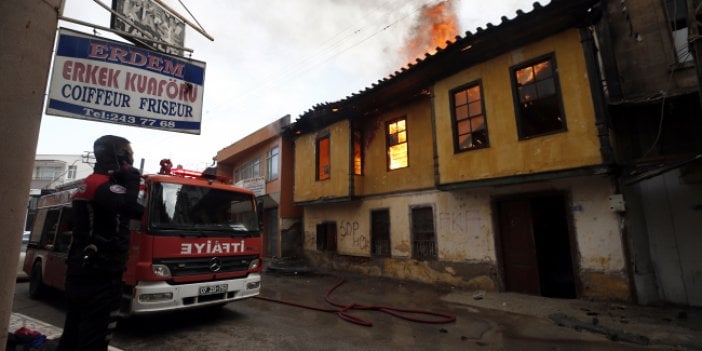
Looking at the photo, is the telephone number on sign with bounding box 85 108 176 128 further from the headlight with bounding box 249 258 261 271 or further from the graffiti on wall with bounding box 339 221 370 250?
the graffiti on wall with bounding box 339 221 370 250

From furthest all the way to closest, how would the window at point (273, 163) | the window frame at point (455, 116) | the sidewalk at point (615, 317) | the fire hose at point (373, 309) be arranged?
the window at point (273, 163) → the window frame at point (455, 116) → the fire hose at point (373, 309) → the sidewalk at point (615, 317)

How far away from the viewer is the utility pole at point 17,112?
218 centimetres

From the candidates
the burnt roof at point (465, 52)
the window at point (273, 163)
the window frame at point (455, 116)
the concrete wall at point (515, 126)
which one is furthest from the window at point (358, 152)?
the window at point (273, 163)

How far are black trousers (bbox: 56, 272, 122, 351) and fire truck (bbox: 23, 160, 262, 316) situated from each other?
48.4 inches

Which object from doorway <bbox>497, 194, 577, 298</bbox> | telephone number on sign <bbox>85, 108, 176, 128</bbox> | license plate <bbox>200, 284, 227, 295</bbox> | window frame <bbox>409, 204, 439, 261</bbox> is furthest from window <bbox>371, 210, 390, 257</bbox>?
telephone number on sign <bbox>85, 108, 176, 128</bbox>

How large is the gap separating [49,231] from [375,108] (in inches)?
390

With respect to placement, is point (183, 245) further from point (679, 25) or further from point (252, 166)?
point (252, 166)

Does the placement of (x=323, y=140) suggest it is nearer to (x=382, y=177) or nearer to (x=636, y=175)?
(x=382, y=177)

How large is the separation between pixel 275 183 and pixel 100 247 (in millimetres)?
13180

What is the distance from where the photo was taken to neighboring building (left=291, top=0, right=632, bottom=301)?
7.29 meters

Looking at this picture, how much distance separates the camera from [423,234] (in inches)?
420

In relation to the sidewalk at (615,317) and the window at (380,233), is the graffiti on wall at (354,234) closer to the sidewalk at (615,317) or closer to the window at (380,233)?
the window at (380,233)

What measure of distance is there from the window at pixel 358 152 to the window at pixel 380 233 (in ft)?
6.02

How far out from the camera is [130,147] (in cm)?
390
